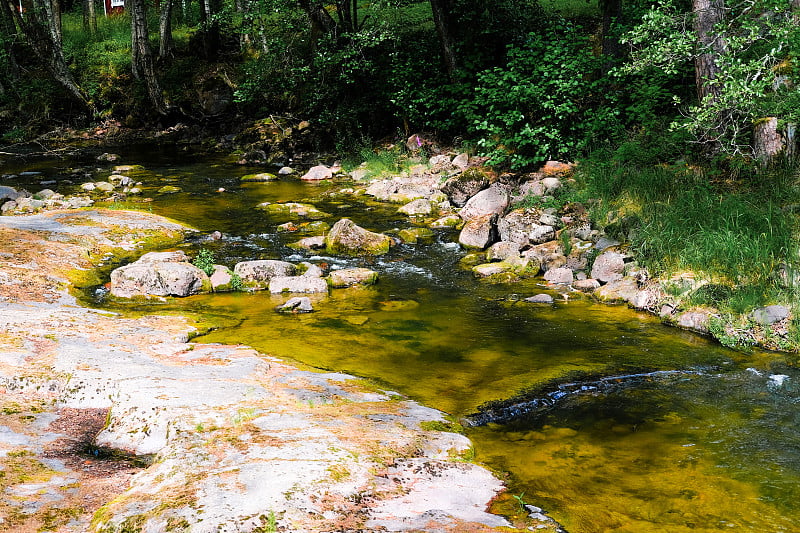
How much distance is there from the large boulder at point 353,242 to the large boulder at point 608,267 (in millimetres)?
3458

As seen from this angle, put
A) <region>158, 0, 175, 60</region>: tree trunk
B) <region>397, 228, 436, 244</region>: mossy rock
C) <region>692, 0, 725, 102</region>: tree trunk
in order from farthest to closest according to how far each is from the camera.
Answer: <region>158, 0, 175, 60</region>: tree trunk, <region>397, 228, 436, 244</region>: mossy rock, <region>692, 0, 725, 102</region>: tree trunk

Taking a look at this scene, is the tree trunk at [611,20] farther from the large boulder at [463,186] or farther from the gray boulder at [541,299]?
the gray boulder at [541,299]

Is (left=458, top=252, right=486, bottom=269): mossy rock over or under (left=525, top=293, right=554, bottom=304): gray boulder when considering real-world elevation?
over

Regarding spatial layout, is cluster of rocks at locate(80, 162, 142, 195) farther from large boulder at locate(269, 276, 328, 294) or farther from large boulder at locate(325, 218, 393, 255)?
large boulder at locate(269, 276, 328, 294)

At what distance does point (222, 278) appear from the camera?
352 inches

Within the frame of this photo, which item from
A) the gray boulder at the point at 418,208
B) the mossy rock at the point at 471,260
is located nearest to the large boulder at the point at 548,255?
the mossy rock at the point at 471,260

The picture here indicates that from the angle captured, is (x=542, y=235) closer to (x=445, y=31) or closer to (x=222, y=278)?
(x=222, y=278)

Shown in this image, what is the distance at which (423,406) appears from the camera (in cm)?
546

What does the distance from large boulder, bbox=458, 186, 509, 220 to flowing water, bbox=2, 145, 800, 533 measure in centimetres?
199

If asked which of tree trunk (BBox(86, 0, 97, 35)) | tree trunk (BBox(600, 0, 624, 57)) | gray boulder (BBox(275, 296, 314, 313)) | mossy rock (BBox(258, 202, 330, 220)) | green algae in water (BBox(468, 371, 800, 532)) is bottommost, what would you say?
green algae in water (BBox(468, 371, 800, 532))

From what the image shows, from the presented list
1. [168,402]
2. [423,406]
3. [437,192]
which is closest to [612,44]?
[437,192]

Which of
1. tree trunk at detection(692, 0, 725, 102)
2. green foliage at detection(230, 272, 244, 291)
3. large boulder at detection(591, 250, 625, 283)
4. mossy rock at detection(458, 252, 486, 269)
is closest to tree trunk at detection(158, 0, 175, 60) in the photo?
green foliage at detection(230, 272, 244, 291)

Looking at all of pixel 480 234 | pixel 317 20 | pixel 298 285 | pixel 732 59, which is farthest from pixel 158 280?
pixel 317 20

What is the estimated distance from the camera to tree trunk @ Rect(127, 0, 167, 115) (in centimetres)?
2261
